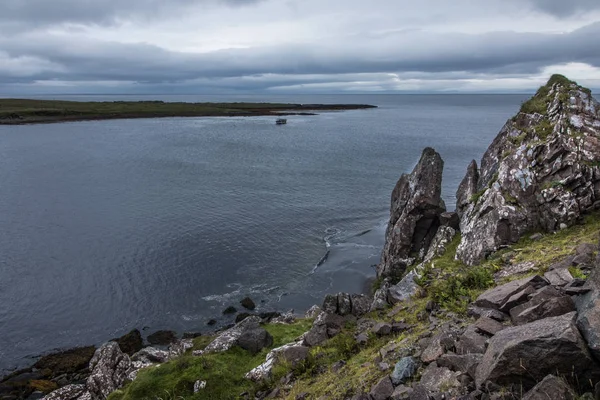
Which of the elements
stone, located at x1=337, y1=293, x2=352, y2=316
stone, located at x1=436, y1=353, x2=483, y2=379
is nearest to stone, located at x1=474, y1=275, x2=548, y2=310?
stone, located at x1=436, y1=353, x2=483, y2=379

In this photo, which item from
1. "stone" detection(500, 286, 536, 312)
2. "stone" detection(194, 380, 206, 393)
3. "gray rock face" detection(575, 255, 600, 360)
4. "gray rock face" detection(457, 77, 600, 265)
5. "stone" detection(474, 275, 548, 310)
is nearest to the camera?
"gray rock face" detection(575, 255, 600, 360)

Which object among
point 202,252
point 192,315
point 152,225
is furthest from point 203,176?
point 192,315

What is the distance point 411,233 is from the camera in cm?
3409

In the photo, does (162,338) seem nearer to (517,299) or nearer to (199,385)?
(199,385)

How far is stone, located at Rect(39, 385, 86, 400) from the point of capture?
2320 centimetres

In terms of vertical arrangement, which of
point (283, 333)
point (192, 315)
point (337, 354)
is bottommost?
point (192, 315)

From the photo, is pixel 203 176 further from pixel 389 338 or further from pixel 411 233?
pixel 389 338

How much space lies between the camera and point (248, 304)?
119ft

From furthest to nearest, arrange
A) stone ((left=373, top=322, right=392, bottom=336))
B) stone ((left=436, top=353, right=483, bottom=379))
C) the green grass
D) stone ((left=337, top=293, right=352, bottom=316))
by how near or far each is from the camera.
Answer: stone ((left=337, top=293, right=352, bottom=316)), the green grass, stone ((left=373, top=322, right=392, bottom=336)), stone ((left=436, top=353, right=483, bottom=379))

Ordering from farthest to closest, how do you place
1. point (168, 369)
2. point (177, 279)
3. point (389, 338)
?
point (177, 279)
point (168, 369)
point (389, 338)

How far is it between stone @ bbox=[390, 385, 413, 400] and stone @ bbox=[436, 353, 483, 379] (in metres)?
0.95

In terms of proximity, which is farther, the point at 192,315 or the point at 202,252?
the point at 202,252

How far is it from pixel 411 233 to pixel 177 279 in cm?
2114

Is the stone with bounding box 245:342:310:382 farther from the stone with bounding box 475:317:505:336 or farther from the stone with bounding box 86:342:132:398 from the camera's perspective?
the stone with bounding box 86:342:132:398
